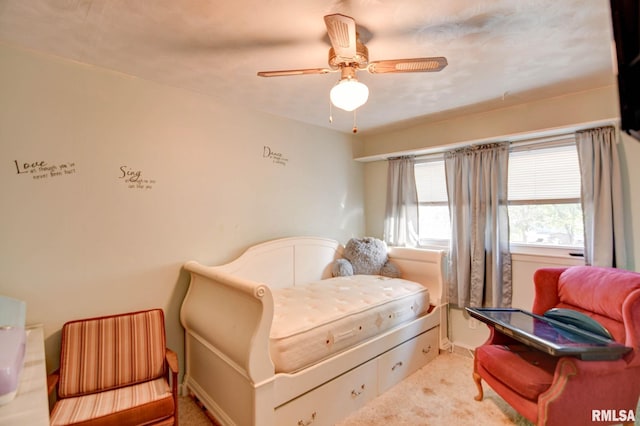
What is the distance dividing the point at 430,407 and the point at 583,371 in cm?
98

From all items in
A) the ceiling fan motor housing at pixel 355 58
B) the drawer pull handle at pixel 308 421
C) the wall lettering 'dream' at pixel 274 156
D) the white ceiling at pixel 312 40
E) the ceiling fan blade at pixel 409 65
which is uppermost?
the white ceiling at pixel 312 40

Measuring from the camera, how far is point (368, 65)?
5.35 ft

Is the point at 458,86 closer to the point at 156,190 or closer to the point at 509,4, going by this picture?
the point at 509,4

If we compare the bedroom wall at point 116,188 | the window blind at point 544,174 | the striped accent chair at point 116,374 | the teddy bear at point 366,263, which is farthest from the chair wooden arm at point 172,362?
the window blind at point 544,174

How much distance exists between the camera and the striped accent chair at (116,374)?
1636 mm

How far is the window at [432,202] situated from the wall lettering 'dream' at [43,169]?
314 cm

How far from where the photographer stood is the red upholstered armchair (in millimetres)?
1658

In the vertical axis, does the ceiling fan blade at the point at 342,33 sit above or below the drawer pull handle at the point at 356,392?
above

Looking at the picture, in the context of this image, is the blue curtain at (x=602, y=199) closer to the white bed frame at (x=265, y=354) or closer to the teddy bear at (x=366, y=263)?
the white bed frame at (x=265, y=354)

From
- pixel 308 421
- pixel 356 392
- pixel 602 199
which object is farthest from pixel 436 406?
pixel 602 199

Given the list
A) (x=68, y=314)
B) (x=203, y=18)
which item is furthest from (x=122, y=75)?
(x=68, y=314)

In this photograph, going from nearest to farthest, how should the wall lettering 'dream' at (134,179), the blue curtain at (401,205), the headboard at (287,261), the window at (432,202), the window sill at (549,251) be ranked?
1. the wall lettering 'dream' at (134,179)
2. the window sill at (549,251)
3. the headboard at (287,261)
4. the window at (432,202)
5. the blue curtain at (401,205)

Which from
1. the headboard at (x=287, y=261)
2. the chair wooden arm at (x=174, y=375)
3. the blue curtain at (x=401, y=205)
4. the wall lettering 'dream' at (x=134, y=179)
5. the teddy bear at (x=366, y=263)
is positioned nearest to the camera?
the chair wooden arm at (x=174, y=375)

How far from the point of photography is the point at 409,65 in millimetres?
1557
